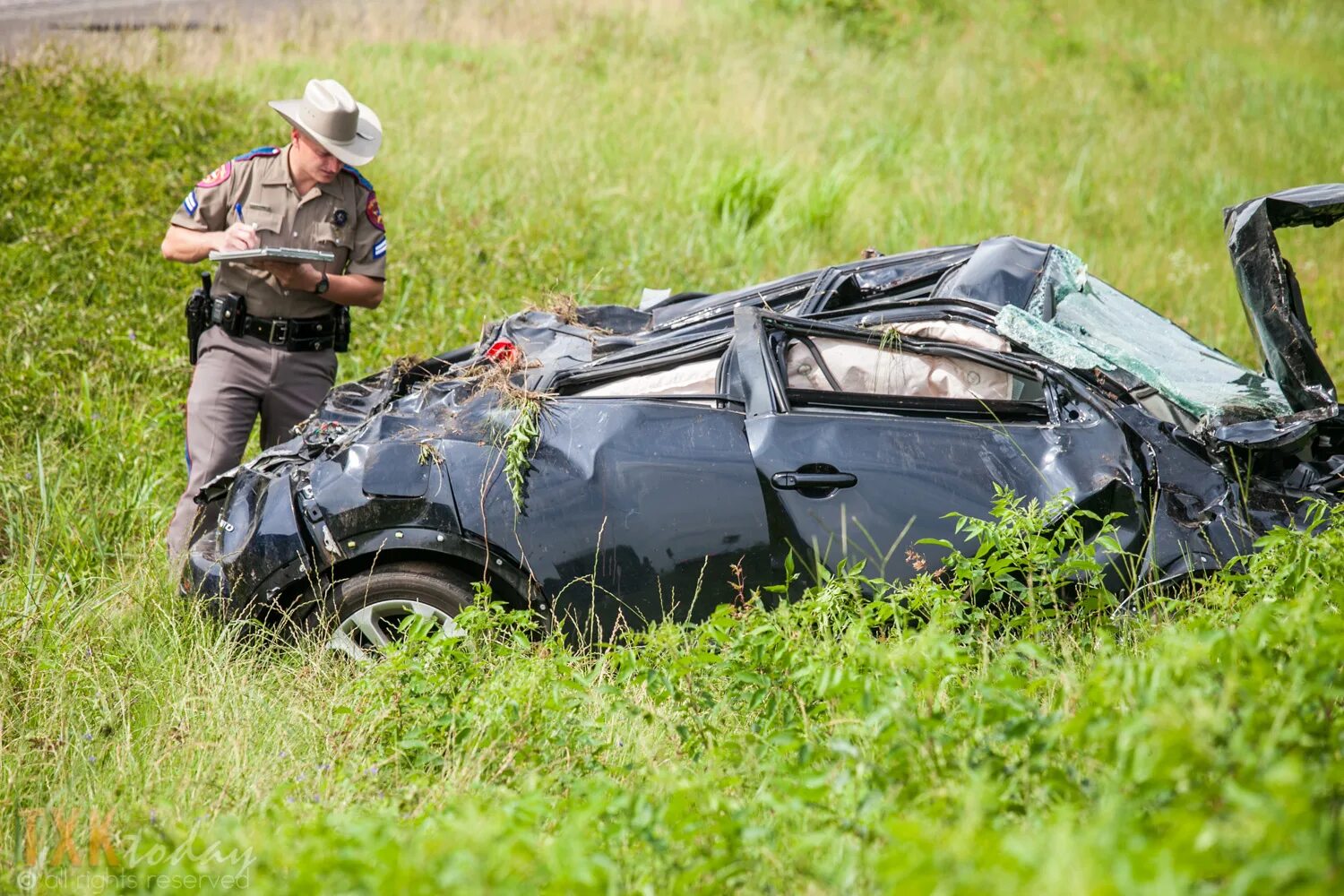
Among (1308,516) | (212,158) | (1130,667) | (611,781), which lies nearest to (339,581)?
(611,781)

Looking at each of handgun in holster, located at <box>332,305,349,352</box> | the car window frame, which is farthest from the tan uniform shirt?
the car window frame

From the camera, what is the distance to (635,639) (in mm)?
3412

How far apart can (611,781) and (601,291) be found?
4.66 m

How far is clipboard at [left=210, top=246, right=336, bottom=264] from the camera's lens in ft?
13.7

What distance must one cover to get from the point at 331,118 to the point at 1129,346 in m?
3.20

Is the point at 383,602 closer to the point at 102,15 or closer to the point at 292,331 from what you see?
the point at 292,331

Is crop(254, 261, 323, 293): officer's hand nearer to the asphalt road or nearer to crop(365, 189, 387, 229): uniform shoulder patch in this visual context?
crop(365, 189, 387, 229): uniform shoulder patch

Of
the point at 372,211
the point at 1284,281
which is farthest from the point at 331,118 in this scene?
the point at 1284,281

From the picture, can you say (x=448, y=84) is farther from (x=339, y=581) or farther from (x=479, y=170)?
(x=339, y=581)

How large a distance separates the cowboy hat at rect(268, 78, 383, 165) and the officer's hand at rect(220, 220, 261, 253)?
46 centimetres

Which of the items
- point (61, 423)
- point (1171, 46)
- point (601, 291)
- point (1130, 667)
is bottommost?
point (61, 423)

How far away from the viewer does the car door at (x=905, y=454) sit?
341cm

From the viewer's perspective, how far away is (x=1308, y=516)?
348 centimetres

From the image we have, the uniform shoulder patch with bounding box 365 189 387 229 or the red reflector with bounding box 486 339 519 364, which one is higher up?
the uniform shoulder patch with bounding box 365 189 387 229
